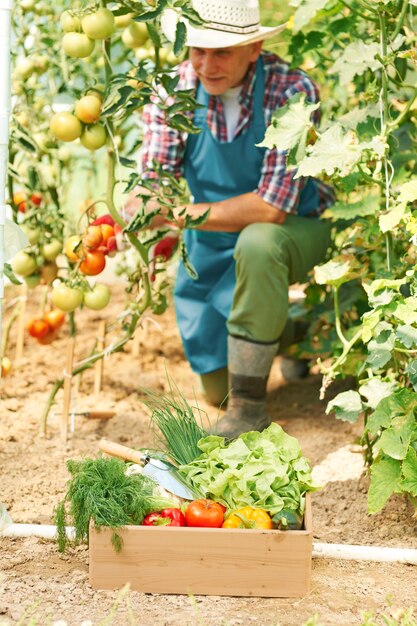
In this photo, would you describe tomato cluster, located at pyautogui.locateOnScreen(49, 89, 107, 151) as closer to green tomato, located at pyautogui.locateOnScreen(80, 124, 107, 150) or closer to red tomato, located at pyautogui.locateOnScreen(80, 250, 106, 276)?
green tomato, located at pyautogui.locateOnScreen(80, 124, 107, 150)

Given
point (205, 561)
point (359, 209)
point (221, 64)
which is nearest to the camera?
point (205, 561)

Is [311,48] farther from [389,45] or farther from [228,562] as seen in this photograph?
[228,562]

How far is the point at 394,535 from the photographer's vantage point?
7.88ft

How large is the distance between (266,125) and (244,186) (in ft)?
0.75

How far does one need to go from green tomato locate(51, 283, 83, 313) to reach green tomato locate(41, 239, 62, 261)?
250 millimetres

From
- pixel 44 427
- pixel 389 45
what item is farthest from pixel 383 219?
pixel 44 427

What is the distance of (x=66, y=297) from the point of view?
283cm

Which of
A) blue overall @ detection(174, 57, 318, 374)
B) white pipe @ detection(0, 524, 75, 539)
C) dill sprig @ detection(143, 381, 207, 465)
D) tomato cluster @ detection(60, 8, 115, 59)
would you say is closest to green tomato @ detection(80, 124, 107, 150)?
tomato cluster @ detection(60, 8, 115, 59)

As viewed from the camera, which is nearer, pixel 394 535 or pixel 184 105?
pixel 394 535

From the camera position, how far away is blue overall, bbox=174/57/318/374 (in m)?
3.17

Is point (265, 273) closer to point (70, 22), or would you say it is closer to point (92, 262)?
point (92, 262)

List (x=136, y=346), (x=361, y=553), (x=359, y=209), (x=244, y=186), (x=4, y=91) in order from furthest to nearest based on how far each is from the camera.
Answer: (x=136, y=346), (x=244, y=186), (x=359, y=209), (x=361, y=553), (x=4, y=91)

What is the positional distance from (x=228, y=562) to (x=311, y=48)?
5.66 feet

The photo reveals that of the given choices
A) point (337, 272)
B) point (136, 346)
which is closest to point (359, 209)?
point (337, 272)
